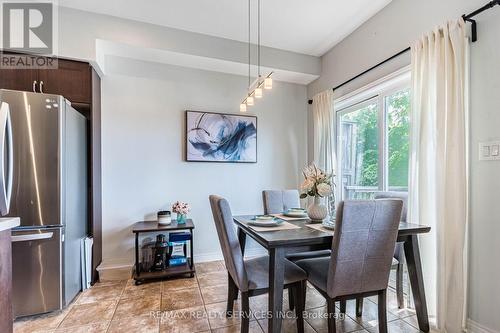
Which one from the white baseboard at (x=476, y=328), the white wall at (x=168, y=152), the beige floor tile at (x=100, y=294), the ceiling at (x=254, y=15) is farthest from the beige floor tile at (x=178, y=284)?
the ceiling at (x=254, y=15)

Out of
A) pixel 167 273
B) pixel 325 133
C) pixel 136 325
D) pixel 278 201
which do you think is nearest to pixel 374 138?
pixel 325 133

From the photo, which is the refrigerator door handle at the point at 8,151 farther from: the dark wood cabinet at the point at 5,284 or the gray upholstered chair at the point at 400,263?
the gray upholstered chair at the point at 400,263

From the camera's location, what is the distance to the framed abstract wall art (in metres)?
3.21

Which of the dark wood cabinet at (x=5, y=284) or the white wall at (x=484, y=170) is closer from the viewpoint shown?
the dark wood cabinet at (x=5, y=284)

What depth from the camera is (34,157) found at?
1988mm

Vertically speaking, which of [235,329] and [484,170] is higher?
[484,170]

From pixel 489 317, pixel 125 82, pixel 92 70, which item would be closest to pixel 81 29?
pixel 92 70

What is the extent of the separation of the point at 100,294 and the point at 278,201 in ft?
6.47

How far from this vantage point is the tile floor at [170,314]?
6.10ft

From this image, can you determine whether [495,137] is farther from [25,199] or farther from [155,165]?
[25,199]

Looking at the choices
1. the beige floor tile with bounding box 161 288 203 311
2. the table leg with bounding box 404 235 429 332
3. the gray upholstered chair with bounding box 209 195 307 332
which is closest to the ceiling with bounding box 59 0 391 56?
the gray upholstered chair with bounding box 209 195 307 332

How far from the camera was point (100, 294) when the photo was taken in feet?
7.89

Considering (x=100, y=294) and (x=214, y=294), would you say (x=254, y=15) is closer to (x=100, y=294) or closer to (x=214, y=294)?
(x=214, y=294)

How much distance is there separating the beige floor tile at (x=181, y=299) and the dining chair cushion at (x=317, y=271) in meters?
1.06
